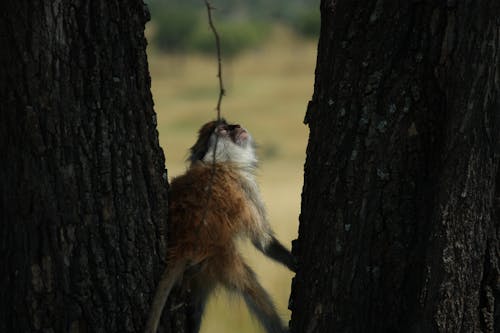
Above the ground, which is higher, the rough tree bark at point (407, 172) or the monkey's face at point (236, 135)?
the monkey's face at point (236, 135)

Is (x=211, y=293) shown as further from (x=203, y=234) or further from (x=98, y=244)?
(x=98, y=244)

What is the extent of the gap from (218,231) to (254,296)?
53 cm

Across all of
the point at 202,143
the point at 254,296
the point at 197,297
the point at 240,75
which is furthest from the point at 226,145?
the point at 240,75

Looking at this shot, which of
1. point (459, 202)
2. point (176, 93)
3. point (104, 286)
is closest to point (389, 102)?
point (459, 202)

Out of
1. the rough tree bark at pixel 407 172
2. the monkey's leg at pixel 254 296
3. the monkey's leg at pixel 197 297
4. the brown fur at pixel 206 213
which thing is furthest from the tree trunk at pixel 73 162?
the monkey's leg at pixel 254 296

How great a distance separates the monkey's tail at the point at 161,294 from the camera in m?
3.75

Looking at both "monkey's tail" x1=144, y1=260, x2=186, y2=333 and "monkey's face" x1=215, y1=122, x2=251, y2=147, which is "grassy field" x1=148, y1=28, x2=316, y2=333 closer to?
"monkey's face" x1=215, y1=122, x2=251, y2=147

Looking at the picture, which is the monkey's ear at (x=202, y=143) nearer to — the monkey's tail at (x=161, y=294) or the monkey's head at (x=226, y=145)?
the monkey's head at (x=226, y=145)

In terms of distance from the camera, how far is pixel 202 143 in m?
6.21

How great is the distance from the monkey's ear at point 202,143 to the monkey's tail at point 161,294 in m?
2.15

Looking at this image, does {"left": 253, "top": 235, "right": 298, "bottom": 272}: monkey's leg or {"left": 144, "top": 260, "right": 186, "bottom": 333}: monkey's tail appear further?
{"left": 253, "top": 235, "right": 298, "bottom": 272}: monkey's leg

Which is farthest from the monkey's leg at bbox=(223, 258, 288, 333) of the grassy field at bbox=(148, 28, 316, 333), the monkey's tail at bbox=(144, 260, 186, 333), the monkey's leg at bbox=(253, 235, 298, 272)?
the grassy field at bbox=(148, 28, 316, 333)

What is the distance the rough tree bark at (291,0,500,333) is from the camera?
3.66 m

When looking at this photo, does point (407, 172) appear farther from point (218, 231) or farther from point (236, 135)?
point (236, 135)
